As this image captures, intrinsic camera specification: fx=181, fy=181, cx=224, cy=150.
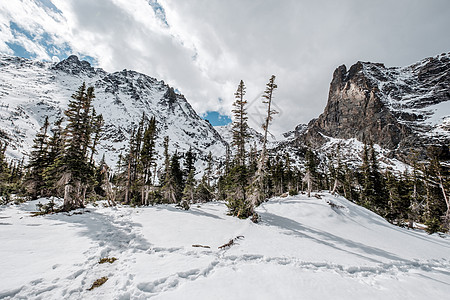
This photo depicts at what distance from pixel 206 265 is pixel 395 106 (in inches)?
8685

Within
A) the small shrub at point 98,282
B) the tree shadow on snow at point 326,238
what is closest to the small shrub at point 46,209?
the small shrub at point 98,282

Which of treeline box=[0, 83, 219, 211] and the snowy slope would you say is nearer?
treeline box=[0, 83, 219, 211]

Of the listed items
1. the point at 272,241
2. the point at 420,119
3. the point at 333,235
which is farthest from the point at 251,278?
the point at 420,119

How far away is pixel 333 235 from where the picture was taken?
13.3 metres

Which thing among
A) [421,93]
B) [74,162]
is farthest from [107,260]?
[421,93]

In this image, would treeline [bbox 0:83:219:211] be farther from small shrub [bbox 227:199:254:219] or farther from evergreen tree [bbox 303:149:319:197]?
evergreen tree [bbox 303:149:319:197]

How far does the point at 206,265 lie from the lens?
6.63m

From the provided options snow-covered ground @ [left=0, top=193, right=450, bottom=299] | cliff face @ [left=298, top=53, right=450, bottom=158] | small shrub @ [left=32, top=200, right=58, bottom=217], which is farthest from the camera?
cliff face @ [left=298, top=53, right=450, bottom=158]

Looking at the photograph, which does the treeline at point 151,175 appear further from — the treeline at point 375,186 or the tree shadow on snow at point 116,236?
the tree shadow on snow at point 116,236

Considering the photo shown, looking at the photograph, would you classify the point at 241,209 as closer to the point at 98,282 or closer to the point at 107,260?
the point at 107,260

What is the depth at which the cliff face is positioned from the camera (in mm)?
133625

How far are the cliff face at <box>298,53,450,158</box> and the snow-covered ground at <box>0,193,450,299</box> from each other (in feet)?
524

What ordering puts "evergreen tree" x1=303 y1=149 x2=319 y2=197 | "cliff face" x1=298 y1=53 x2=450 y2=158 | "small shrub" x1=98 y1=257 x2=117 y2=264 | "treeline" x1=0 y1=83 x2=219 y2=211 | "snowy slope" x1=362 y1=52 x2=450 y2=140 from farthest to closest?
"snowy slope" x1=362 y1=52 x2=450 y2=140 < "cliff face" x1=298 y1=53 x2=450 y2=158 < "evergreen tree" x1=303 y1=149 x2=319 y2=197 < "treeline" x1=0 y1=83 x2=219 y2=211 < "small shrub" x1=98 y1=257 x2=117 y2=264

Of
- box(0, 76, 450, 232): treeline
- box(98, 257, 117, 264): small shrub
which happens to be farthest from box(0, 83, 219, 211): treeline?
box(98, 257, 117, 264): small shrub
